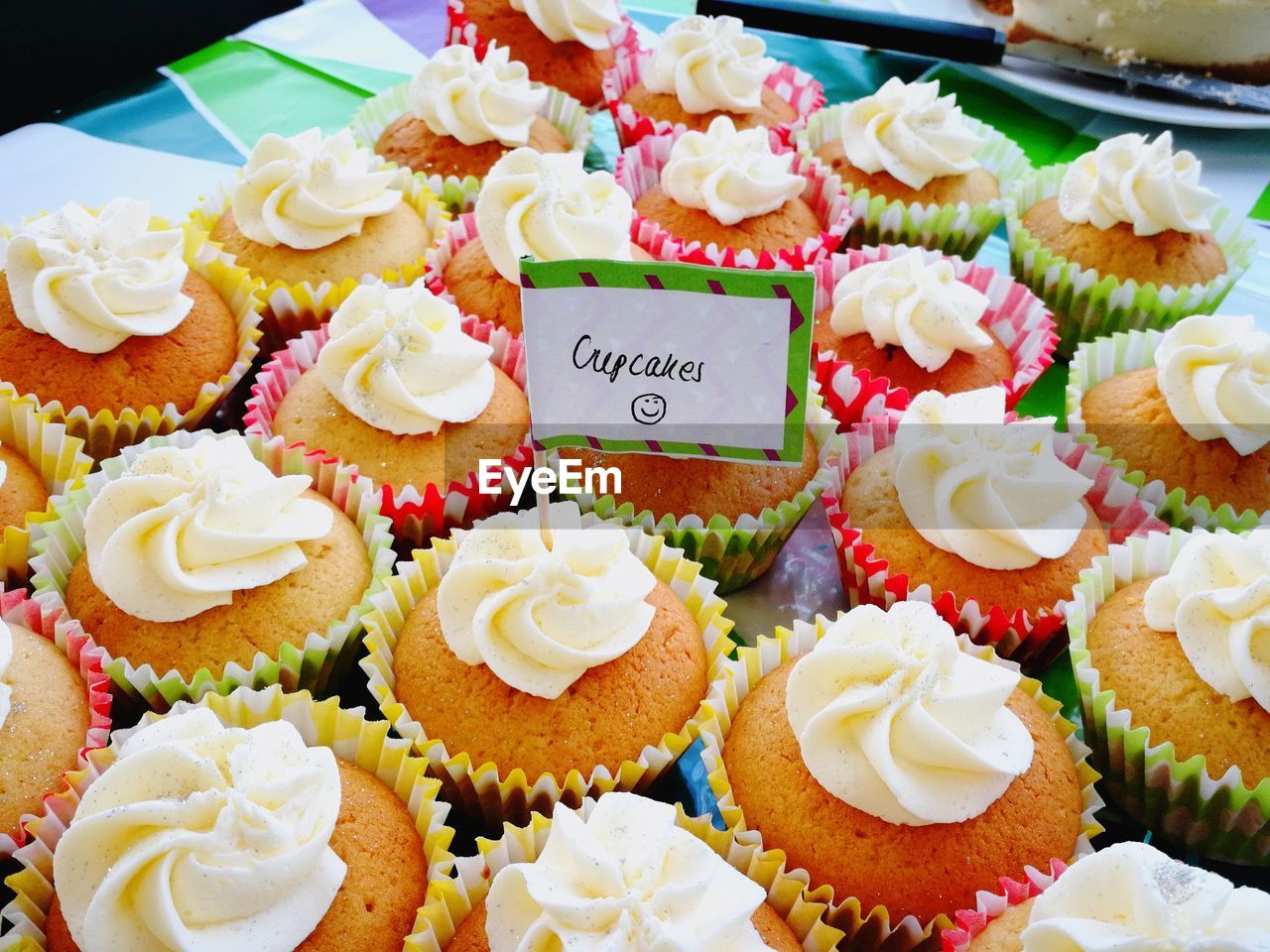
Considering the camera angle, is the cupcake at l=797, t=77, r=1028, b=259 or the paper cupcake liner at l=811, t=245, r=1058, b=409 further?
the cupcake at l=797, t=77, r=1028, b=259

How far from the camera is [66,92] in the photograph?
3.85 metres

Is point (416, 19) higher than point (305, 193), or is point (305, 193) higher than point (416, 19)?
point (416, 19)

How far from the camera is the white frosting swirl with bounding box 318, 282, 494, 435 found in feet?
7.64

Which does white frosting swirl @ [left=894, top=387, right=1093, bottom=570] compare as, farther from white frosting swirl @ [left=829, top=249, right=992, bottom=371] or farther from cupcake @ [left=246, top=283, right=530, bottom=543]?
cupcake @ [left=246, top=283, right=530, bottom=543]

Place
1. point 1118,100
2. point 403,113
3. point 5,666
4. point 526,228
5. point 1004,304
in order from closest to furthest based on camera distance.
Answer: point 5,666 → point 526,228 → point 1004,304 → point 403,113 → point 1118,100

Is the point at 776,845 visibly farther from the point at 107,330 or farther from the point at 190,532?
the point at 107,330

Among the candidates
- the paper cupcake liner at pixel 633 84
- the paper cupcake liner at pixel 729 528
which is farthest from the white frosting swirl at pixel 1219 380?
the paper cupcake liner at pixel 633 84

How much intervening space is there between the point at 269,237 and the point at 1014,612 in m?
2.08

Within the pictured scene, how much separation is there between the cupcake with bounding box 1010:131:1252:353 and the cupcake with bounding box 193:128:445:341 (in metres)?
1.86

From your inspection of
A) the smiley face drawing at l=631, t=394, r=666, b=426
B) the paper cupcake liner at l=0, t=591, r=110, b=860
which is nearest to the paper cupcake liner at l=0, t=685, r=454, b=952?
the paper cupcake liner at l=0, t=591, r=110, b=860

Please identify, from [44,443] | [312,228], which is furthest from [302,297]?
[44,443]

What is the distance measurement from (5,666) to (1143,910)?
1.76 meters

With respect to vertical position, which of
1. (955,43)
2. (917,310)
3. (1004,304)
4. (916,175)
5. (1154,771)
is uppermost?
(955,43)

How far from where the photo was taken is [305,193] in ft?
9.22
